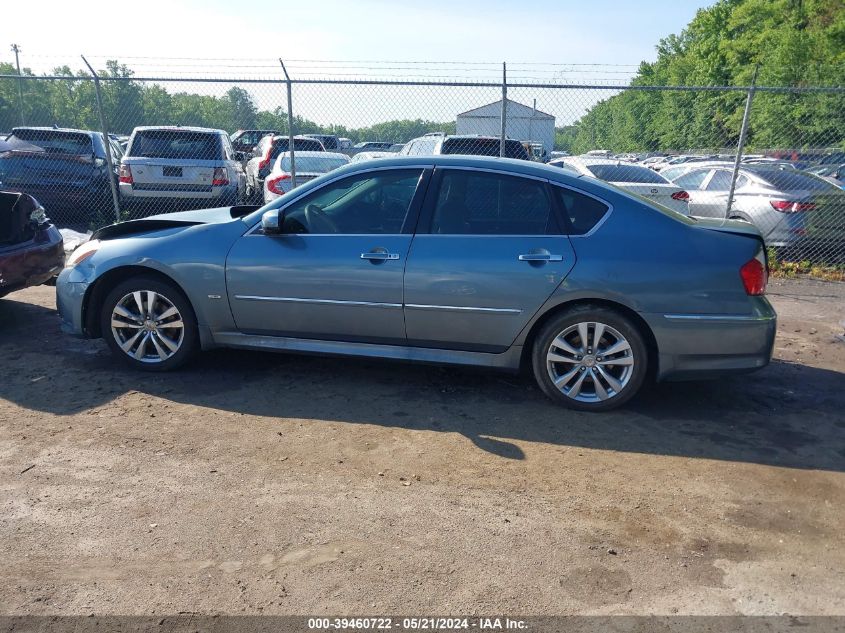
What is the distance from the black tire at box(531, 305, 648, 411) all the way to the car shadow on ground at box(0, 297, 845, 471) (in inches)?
4.4

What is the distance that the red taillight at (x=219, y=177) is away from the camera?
434 inches

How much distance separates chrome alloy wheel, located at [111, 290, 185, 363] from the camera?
5223mm

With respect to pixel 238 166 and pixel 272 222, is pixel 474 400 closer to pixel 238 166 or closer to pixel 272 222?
pixel 272 222

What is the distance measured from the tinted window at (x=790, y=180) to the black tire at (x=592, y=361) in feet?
24.8

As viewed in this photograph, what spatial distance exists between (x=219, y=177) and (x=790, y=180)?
8.94 meters

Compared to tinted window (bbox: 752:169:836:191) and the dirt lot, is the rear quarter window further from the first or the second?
the dirt lot

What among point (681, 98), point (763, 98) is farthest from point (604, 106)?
point (763, 98)

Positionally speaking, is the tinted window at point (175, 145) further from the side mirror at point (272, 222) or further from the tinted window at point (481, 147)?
the side mirror at point (272, 222)

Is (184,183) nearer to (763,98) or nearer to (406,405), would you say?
(406,405)

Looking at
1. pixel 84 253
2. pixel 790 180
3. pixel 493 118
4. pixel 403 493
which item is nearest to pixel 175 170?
pixel 493 118

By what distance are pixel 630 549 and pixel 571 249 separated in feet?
6.81

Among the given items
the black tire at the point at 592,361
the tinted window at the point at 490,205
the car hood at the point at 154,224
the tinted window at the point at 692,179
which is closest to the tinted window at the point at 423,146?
the tinted window at the point at 692,179

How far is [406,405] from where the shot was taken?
4.84 metres

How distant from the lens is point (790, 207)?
10.2 m
